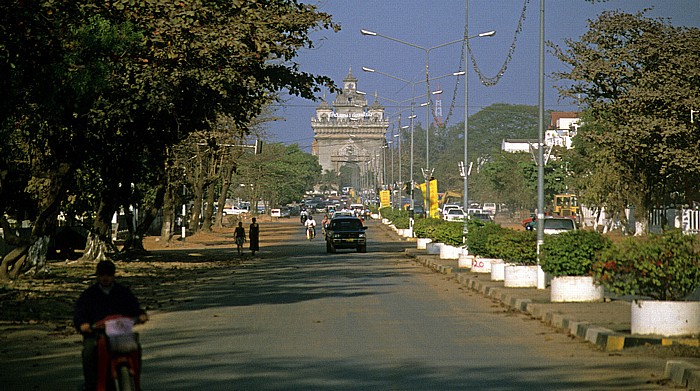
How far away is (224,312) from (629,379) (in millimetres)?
10160

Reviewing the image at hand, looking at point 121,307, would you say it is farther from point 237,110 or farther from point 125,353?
point 237,110

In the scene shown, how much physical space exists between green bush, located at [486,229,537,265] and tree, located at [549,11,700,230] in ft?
58.9

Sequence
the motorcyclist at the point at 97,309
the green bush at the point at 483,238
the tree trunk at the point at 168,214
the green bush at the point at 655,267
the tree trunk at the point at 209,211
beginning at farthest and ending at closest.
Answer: the tree trunk at the point at 209,211, the tree trunk at the point at 168,214, the green bush at the point at 483,238, the green bush at the point at 655,267, the motorcyclist at the point at 97,309

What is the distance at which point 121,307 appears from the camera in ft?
30.9

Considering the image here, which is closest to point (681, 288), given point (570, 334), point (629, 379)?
point (570, 334)

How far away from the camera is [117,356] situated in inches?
352

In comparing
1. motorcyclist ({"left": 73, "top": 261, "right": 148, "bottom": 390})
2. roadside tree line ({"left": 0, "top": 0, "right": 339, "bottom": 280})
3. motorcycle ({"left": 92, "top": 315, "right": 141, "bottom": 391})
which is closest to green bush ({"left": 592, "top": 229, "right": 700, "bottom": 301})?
motorcyclist ({"left": 73, "top": 261, "right": 148, "bottom": 390})

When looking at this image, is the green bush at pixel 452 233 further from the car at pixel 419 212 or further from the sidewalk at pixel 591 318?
the car at pixel 419 212

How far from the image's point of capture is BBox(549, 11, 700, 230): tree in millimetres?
43781

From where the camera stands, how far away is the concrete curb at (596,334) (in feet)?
37.0

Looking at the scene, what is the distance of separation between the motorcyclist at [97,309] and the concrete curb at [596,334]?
553 centimetres

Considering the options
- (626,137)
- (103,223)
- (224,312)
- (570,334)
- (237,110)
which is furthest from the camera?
(626,137)

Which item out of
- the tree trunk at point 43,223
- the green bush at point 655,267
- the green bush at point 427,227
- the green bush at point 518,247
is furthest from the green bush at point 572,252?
the green bush at point 427,227

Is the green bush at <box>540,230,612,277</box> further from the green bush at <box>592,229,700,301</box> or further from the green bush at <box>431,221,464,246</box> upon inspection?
the green bush at <box>431,221,464,246</box>
